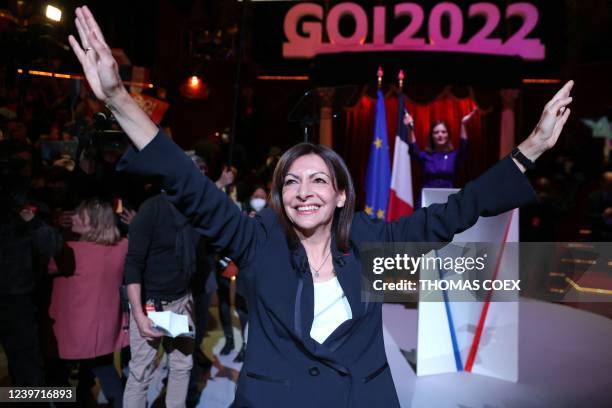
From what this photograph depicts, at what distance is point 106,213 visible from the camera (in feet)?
10.1

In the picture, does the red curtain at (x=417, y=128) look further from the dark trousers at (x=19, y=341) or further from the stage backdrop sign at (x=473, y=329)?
the dark trousers at (x=19, y=341)

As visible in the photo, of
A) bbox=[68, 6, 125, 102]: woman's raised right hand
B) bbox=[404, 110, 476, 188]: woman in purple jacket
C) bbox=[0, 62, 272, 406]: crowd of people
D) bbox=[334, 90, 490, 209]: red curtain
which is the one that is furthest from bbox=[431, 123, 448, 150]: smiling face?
bbox=[68, 6, 125, 102]: woman's raised right hand

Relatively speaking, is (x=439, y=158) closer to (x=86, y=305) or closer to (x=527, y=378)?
(x=527, y=378)

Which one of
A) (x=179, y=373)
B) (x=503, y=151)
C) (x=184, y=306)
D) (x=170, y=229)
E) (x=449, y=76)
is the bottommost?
(x=179, y=373)

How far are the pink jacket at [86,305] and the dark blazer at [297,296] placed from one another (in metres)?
1.79

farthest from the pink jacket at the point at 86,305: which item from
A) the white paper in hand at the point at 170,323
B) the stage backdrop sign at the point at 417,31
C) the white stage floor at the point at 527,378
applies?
the stage backdrop sign at the point at 417,31

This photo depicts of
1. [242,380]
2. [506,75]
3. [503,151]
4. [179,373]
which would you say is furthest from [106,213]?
[503,151]

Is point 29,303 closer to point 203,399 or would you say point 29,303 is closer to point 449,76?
point 203,399

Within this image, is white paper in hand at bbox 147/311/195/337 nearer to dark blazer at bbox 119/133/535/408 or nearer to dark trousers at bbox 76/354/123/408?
dark trousers at bbox 76/354/123/408

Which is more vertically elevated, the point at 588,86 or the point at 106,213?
the point at 588,86

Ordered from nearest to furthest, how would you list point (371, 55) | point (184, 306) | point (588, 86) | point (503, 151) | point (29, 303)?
point (29, 303) → point (184, 306) → point (371, 55) → point (503, 151) → point (588, 86)

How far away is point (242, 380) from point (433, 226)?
2.13ft

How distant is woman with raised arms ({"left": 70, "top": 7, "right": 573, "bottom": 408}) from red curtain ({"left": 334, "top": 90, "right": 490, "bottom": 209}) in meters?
7.03

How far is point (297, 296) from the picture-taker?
1.47 metres
